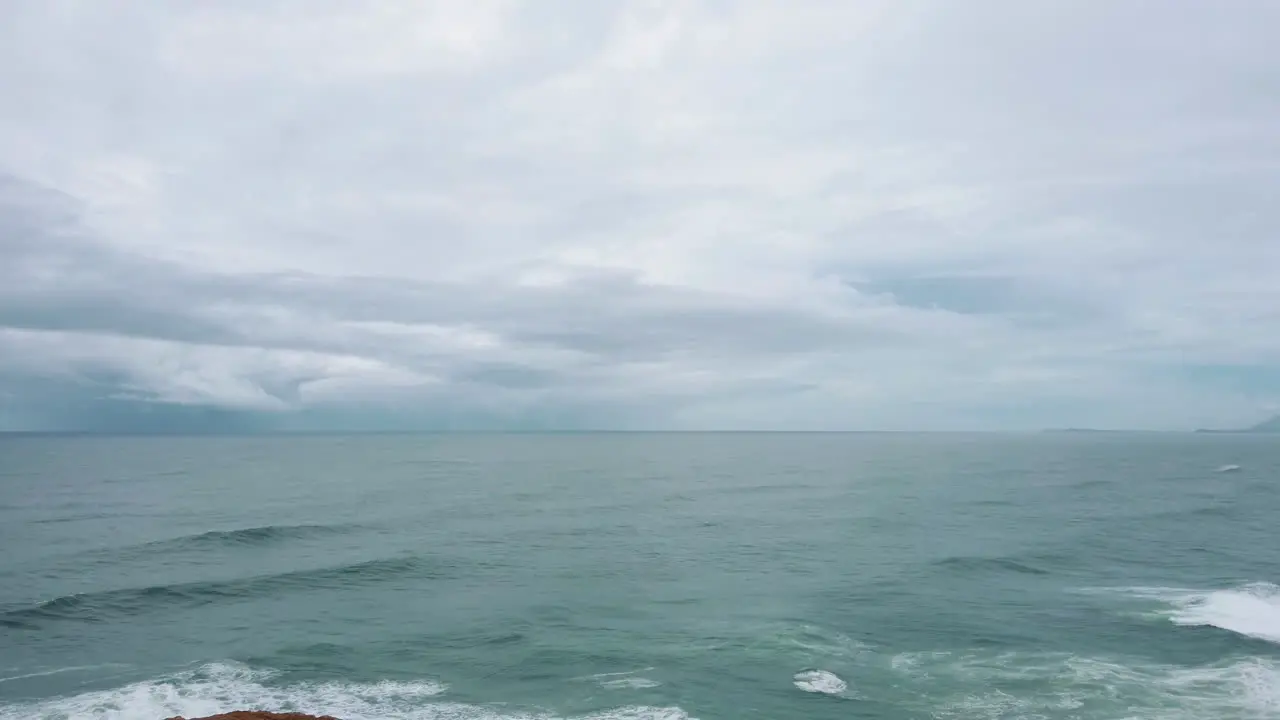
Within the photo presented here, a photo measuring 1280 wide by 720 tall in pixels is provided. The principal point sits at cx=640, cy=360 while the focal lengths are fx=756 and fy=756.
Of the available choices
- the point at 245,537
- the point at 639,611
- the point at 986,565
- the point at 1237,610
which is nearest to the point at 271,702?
the point at 639,611

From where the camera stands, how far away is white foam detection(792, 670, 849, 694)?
34.0 meters

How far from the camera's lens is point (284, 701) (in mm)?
32875

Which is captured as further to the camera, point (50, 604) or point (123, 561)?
point (123, 561)

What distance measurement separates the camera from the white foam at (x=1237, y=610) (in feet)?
143

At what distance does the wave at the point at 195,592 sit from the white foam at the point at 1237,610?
165 ft

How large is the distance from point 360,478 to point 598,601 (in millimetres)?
109673

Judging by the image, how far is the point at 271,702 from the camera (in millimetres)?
32688

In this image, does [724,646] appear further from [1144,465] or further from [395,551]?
[1144,465]

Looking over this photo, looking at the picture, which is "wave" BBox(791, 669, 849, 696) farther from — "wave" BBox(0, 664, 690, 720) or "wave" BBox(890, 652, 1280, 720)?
"wave" BBox(0, 664, 690, 720)

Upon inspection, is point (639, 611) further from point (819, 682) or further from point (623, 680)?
point (819, 682)

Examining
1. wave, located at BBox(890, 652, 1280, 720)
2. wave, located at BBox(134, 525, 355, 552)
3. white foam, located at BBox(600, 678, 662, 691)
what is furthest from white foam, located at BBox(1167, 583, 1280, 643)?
wave, located at BBox(134, 525, 355, 552)

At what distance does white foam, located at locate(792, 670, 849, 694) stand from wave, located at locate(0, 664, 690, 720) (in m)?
6.42

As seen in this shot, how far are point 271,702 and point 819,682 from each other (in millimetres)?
24330

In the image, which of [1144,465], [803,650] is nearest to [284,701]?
[803,650]
